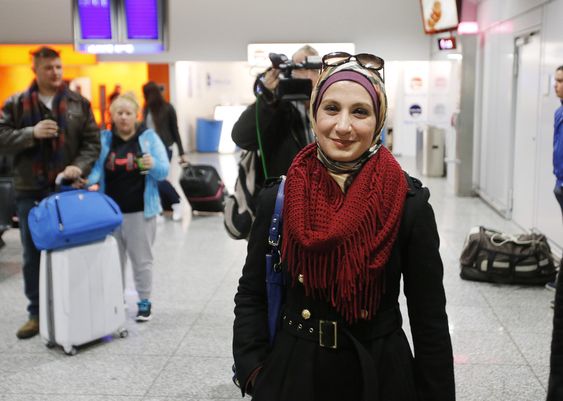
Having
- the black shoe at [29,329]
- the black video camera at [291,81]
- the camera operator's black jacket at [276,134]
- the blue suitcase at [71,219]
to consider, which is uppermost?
the black video camera at [291,81]

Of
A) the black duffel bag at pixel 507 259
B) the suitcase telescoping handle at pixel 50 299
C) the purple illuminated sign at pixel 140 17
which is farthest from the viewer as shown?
the purple illuminated sign at pixel 140 17

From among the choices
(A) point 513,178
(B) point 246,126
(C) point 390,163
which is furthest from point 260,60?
(C) point 390,163

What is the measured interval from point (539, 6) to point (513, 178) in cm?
231

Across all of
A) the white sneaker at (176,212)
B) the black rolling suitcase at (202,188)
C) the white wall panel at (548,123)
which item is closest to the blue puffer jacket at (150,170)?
the white wall panel at (548,123)

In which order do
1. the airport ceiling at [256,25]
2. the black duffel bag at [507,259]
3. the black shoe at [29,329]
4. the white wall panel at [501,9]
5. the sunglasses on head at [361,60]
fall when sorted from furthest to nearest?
the airport ceiling at [256,25] → the white wall panel at [501,9] → the black duffel bag at [507,259] → the black shoe at [29,329] → the sunglasses on head at [361,60]

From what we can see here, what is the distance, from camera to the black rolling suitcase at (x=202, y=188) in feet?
29.9

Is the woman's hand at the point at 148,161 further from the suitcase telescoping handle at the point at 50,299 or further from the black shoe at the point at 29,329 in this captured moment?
the black shoe at the point at 29,329

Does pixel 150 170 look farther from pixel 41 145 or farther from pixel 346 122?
pixel 346 122

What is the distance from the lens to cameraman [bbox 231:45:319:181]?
11.3 ft

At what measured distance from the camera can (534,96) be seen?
26.3ft

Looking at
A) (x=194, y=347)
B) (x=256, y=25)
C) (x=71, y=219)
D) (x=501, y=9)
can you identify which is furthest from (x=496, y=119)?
(x=71, y=219)

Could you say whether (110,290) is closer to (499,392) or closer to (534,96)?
(499,392)

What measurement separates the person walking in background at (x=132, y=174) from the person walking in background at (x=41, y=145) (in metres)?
0.14

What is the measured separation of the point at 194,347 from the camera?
4.55 meters
